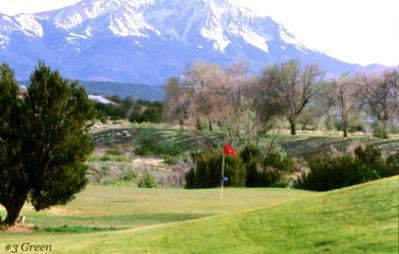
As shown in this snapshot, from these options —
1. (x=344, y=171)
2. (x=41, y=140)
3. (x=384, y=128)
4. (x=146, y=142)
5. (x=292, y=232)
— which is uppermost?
(x=384, y=128)

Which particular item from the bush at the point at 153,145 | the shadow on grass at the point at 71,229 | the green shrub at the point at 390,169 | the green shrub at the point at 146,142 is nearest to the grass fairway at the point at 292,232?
the shadow on grass at the point at 71,229

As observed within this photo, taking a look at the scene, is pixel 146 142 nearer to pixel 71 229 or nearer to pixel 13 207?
pixel 13 207

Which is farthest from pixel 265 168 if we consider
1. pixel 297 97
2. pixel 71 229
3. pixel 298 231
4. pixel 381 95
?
pixel 297 97

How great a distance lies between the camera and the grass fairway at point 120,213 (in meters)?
17.1

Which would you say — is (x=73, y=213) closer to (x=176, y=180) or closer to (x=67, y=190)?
(x=67, y=190)

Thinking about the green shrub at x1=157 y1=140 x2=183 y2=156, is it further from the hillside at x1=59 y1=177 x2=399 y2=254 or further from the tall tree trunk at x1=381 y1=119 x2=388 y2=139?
the hillside at x1=59 y1=177 x2=399 y2=254

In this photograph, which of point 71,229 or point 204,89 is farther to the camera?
point 204,89

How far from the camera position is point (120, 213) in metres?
27.1

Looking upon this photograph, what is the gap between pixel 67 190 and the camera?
2278 centimetres

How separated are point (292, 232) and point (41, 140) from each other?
11628 mm

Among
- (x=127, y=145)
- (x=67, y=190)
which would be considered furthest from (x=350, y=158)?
(x=127, y=145)

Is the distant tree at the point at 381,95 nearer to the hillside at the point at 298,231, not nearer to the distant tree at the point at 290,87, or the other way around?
the distant tree at the point at 290,87

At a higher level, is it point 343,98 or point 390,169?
A: point 343,98

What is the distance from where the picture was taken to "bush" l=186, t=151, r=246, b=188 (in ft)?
135
